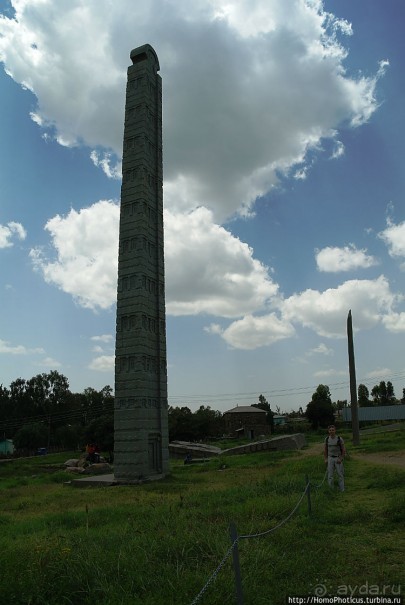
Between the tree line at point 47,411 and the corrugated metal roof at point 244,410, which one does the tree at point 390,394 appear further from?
the tree line at point 47,411

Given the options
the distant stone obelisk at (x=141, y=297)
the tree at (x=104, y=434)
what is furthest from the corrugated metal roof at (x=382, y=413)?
the distant stone obelisk at (x=141, y=297)

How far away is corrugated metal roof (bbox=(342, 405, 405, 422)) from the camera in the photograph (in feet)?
280

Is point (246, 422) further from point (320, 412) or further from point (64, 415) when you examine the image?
point (64, 415)

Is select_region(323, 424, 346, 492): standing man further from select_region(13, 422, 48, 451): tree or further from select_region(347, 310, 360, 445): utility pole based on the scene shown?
select_region(13, 422, 48, 451): tree

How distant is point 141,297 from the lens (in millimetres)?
26094

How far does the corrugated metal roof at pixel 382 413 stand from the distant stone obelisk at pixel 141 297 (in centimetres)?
6657

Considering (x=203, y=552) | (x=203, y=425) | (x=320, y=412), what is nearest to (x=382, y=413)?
(x=320, y=412)

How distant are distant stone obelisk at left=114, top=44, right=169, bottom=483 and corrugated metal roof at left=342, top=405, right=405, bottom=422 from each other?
218ft

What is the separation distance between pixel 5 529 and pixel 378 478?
11050mm

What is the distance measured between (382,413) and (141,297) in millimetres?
74989

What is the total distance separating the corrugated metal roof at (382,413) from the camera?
85438 mm

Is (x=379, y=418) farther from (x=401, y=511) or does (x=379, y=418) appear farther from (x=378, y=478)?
(x=401, y=511)

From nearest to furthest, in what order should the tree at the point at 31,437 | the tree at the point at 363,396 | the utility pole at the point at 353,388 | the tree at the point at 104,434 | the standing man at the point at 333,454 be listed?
the standing man at the point at 333,454 → the utility pole at the point at 353,388 → the tree at the point at 104,434 → the tree at the point at 31,437 → the tree at the point at 363,396

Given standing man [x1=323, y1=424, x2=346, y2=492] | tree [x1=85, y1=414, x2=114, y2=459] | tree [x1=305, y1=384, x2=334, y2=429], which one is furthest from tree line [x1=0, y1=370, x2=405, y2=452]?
standing man [x1=323, y1=424, x2=346, y2=492]
